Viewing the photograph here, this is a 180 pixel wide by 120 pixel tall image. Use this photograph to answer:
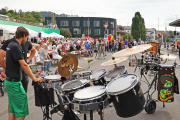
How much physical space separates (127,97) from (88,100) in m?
0.62

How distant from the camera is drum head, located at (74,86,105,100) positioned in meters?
3.71

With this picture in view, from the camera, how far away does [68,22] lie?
92.6 meters

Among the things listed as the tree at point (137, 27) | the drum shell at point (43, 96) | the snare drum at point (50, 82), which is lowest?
the drum shell at point (43, 96)

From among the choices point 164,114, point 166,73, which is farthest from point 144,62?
point 164,114

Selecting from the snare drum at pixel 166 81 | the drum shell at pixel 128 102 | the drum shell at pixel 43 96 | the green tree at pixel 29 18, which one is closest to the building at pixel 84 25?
the green tree at pixel 29 18

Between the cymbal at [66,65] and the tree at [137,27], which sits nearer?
the cymbal at [66,65]

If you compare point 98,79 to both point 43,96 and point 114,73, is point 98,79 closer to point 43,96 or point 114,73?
point 114,73

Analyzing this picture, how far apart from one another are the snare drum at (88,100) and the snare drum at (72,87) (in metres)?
0.18

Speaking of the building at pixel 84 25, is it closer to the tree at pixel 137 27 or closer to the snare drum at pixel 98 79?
the tree at pixel 137 27

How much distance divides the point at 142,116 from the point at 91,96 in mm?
2046

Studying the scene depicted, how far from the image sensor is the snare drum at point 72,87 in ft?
13.3

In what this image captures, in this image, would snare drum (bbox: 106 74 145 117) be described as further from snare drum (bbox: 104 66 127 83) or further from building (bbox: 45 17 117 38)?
building (bbox: 45 17 117 38)

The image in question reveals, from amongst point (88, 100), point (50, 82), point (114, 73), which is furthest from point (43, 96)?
point (114, 73)

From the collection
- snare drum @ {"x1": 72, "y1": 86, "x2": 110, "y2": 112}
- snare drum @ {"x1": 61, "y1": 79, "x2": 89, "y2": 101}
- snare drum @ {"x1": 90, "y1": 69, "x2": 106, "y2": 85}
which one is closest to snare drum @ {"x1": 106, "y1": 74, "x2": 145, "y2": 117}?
snare drum @ {"x1": 72, "y1": 86, "x2": 110, "y2": 112}
